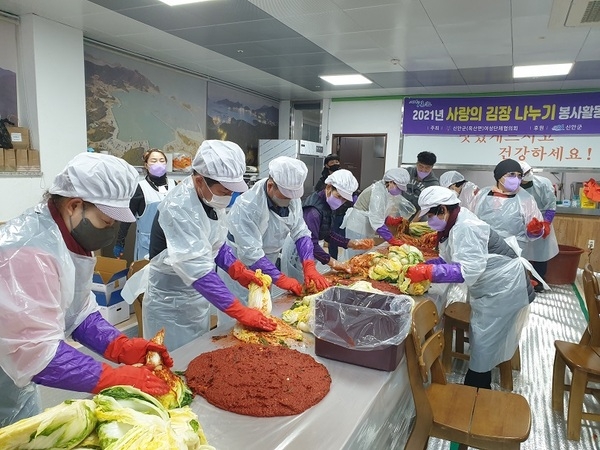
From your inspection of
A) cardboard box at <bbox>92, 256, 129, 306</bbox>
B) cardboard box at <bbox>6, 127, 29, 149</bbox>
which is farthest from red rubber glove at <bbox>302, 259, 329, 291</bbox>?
cardboard box at <bbox>6, 127, 29, 149</bbox>

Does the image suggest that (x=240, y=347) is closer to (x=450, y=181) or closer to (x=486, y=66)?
(x=450, y=181)

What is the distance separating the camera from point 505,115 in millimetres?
6801

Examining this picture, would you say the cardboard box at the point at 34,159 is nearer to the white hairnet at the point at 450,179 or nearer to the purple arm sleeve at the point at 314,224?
the purple arm sleeve at the point at 314,224

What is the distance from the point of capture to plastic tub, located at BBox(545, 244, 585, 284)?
5262mm

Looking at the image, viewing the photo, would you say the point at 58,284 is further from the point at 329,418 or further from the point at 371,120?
the point at 371,120

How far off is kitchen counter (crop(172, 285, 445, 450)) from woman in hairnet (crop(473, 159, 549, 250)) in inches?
103

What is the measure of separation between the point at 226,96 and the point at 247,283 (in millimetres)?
5540

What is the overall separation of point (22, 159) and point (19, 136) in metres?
0.23

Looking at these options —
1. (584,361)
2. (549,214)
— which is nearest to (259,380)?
(584,361)

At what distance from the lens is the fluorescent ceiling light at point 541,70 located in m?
5.10

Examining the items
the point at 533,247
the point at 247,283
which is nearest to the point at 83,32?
the point at 247,283

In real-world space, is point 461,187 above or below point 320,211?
above

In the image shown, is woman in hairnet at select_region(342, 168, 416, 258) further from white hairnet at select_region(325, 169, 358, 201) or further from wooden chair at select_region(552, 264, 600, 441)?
wooden chair at select_region(552, 264, 600, 441)

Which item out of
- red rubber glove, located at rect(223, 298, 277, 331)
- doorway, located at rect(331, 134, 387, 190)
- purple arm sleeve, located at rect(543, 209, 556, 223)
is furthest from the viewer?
doorway, located at rect(331, 134, 387, 190)
